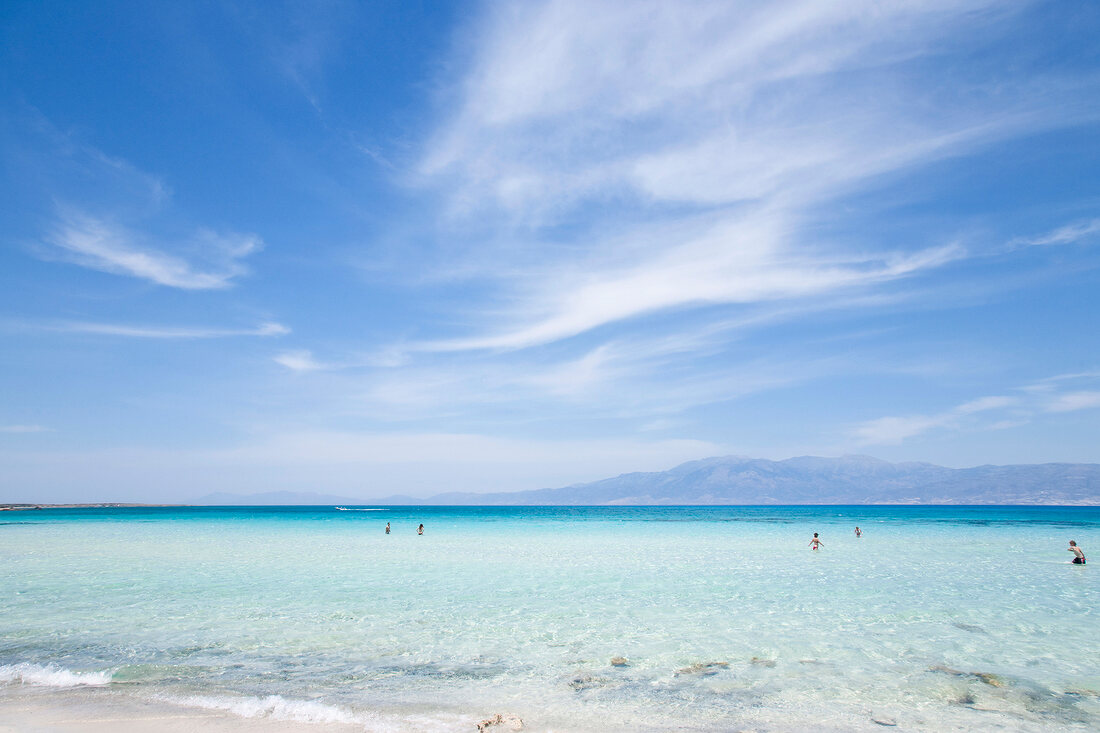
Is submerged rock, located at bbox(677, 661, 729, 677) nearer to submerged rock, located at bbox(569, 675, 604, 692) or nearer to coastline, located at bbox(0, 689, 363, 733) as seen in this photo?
submerged rock, located at bbox(569, 675, 604, 692)

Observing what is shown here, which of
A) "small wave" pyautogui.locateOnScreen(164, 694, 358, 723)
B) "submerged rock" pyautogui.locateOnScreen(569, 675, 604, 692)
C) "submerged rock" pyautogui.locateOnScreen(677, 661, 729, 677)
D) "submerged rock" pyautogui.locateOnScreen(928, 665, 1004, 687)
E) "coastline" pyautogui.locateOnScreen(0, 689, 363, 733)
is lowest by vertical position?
"submerged rock" pyautogui.locateOnScreen(928, 665, 1004, 687)

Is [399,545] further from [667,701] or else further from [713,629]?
[667,701]

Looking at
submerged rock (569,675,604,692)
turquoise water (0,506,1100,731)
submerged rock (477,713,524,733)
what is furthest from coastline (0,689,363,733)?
submerged rock (569,675,604,692)

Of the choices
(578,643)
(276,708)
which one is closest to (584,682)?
(578,643)

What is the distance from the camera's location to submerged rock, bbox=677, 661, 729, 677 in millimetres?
10594

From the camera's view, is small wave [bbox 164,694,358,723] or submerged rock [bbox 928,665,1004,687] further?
submerged rock [bbox 928,665,1004,687]

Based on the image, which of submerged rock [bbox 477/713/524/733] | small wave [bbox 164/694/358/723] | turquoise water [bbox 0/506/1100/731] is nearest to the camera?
submerged rock [bbox 477/713/524/733]

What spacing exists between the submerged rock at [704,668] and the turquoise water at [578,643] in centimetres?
6

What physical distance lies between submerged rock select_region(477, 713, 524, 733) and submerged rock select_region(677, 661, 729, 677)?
11.4ft

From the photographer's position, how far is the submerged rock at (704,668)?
34.8ft

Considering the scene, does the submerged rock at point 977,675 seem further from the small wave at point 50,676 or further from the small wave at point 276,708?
the small wave at point 50,676

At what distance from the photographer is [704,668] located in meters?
10.9

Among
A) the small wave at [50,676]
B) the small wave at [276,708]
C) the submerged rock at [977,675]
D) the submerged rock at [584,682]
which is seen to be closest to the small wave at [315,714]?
the small wave at [276,708]

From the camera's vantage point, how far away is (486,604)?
17.1m
